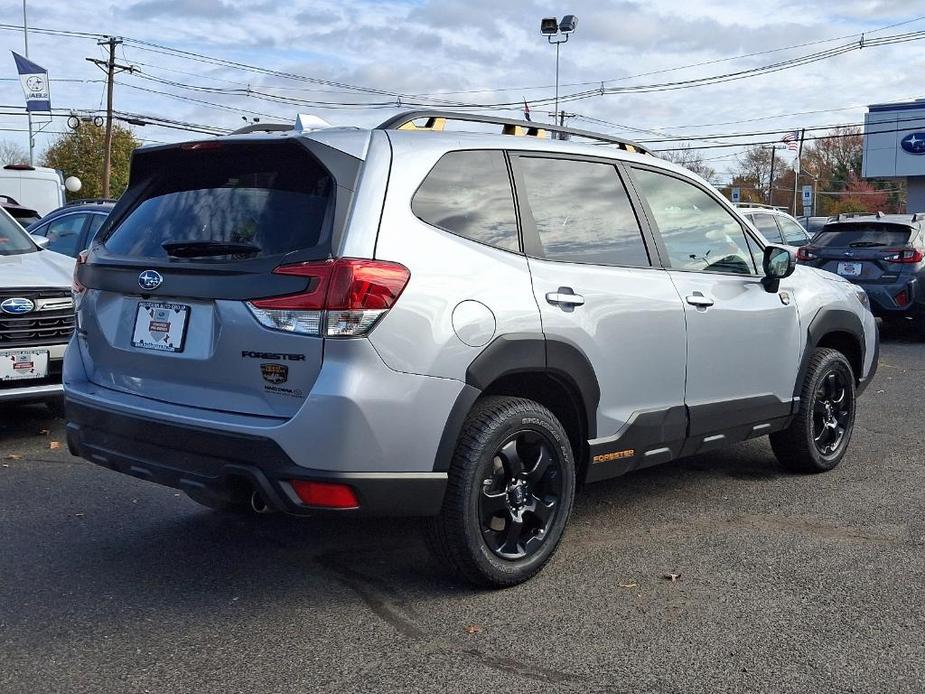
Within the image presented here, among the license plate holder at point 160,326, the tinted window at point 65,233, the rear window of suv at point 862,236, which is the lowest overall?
the license plate holder at point 160,326

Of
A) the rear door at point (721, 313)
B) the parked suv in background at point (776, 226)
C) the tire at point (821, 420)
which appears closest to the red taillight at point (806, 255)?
the parked suv in background at point (776, 226)

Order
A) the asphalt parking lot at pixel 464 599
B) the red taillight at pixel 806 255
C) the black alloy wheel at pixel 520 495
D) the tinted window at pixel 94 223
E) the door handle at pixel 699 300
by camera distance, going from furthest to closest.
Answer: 1. the red taillight at pixel 806 255
2. the tinted window at pixel 94 223
3. the door handle at pixel 699 300
4. the black alloy wheel at pixel 520 495
5. the asphalt parking lot at pixel 464 599

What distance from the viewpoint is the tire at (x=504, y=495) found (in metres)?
3.83

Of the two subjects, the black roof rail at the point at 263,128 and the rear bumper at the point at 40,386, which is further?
the rear bumper at the point at 40,386

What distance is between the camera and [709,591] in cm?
411

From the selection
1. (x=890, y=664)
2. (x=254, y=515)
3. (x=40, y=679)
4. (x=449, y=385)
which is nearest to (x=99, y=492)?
(x=254, y=515)

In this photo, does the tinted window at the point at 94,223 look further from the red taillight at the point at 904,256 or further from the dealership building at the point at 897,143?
the dealership building at the point at 897,143

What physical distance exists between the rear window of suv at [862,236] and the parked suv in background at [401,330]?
356 inches

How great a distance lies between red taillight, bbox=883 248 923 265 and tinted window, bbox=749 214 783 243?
328cm

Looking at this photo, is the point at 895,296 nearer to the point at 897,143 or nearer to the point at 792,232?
the point at 792,232

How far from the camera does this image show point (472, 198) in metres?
4.06

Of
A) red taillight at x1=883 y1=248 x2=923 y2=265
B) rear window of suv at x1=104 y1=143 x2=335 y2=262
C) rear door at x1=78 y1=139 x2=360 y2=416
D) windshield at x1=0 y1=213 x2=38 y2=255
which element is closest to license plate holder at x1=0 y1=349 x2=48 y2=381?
windshield at x1=0 y1=213 x2=38 y2=255

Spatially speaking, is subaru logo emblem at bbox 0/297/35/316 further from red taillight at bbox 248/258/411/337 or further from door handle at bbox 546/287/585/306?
door handle at bbox 546/287/585/306

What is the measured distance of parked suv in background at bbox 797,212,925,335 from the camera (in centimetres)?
1270
